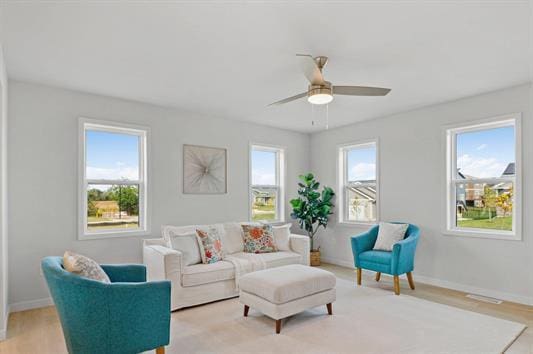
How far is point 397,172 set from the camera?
5.10 m

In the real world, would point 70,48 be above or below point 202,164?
above

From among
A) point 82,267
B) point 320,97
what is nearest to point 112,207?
point 82,267

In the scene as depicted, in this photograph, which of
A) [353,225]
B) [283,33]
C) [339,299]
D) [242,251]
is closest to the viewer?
[283,33]

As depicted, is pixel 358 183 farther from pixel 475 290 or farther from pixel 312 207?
pixel 475 290

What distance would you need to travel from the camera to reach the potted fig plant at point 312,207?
19.2 ft

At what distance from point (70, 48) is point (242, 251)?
128 inches

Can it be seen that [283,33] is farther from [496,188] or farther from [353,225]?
[353,225]

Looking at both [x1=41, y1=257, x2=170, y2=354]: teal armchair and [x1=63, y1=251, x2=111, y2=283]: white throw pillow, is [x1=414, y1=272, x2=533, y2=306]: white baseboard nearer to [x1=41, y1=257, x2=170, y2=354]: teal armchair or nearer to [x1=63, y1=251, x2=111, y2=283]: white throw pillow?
[x1=41, y1=257, x2=170, y2=354]: teal armchair

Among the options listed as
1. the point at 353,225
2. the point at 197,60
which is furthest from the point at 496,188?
the point at 197,60

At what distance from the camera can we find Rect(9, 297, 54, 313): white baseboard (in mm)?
3507

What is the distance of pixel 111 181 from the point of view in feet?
13.9

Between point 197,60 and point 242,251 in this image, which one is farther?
point 242,251

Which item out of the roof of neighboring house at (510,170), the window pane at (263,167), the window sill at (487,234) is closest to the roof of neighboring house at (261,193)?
the window pane at (263,167)

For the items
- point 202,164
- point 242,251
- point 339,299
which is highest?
point 202,164
